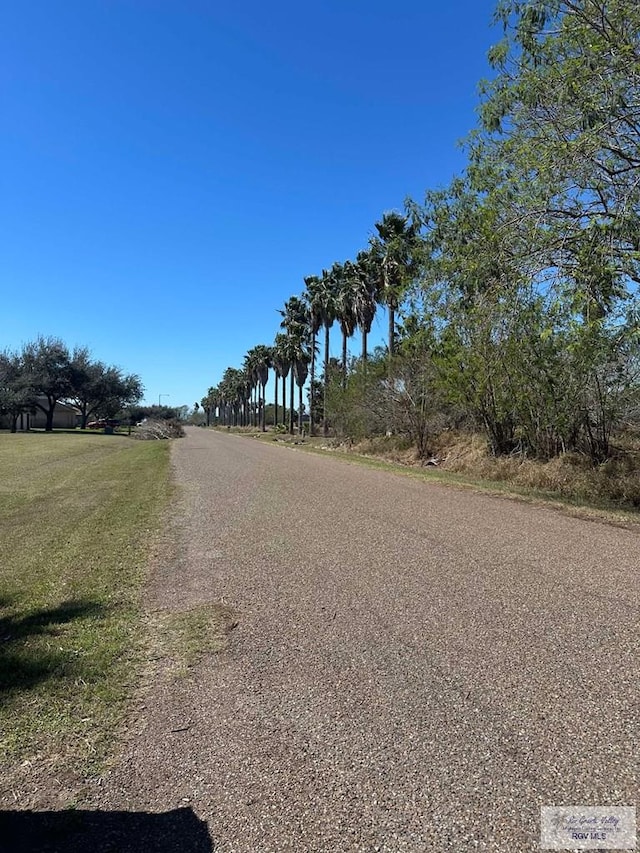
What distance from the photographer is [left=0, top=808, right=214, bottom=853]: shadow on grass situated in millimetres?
2371

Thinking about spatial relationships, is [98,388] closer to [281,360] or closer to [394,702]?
[281,360]

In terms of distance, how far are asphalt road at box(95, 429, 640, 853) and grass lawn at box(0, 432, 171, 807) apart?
1.02 feet

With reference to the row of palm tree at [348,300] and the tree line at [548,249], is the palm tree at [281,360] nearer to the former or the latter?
the row of palm tree at [348,300]

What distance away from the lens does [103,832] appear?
8.08ft

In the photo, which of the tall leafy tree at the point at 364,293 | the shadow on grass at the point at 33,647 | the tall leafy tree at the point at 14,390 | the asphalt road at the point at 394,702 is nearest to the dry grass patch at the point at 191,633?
the asphalt road at the point at 394,702

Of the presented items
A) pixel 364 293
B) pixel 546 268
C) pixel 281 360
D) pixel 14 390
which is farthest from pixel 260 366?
pixel 546 268

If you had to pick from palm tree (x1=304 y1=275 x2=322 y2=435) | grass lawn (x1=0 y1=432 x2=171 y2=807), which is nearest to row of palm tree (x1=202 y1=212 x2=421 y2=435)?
palm tree (x1=304 y1=275 x2=322 y2=435)

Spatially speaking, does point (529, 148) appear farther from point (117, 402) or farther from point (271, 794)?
point (117, 402)

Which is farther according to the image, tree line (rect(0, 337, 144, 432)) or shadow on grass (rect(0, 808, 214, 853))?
tree line (rect(0, 337, 144, 432))

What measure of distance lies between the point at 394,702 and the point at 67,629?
2876 mm

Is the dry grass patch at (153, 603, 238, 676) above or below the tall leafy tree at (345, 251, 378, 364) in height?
below

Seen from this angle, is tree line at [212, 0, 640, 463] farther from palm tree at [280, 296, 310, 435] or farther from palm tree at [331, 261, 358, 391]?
palm tree at [280, 296, 310, 435]

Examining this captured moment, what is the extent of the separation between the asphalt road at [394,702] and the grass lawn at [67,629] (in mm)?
311

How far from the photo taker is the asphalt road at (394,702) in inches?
101
